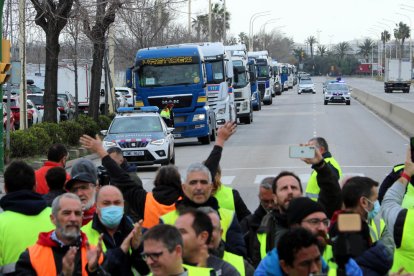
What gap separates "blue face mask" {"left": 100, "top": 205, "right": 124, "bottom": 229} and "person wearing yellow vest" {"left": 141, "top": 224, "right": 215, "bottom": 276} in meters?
1.73

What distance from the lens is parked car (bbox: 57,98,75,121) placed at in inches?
1871

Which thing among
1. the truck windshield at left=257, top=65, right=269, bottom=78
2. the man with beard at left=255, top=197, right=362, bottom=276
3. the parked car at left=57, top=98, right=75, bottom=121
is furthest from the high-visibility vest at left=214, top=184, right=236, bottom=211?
the truck windshield at left=257, top=65, right=269, bottom=78

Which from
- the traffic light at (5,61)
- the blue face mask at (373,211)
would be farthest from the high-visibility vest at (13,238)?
the traffic light at (5,61)

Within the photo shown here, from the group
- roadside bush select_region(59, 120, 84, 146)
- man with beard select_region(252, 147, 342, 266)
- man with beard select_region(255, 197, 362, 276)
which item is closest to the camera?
man with beard select_region(255, 197, 362, 276)

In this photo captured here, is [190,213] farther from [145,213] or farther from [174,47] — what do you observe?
[174,47]

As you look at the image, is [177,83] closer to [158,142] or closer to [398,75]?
[158,142]

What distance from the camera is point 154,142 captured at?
A: 2606 centimetres

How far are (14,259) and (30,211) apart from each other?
39 centimetres

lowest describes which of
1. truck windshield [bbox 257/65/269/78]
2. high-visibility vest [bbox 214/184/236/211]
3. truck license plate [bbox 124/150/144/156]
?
truck license plate [bbox 124/150/144/156]

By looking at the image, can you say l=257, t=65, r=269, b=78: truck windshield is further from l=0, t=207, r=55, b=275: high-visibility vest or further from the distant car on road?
l=0, t=207, r=55, b=275: high-visibility vest

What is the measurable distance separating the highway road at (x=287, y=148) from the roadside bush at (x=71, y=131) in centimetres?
329

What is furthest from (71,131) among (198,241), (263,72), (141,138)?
(263,72)

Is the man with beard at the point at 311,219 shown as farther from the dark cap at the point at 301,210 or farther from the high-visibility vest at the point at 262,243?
the high-visibility vest at the point at 262,243

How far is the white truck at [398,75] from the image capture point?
98.2 metres
